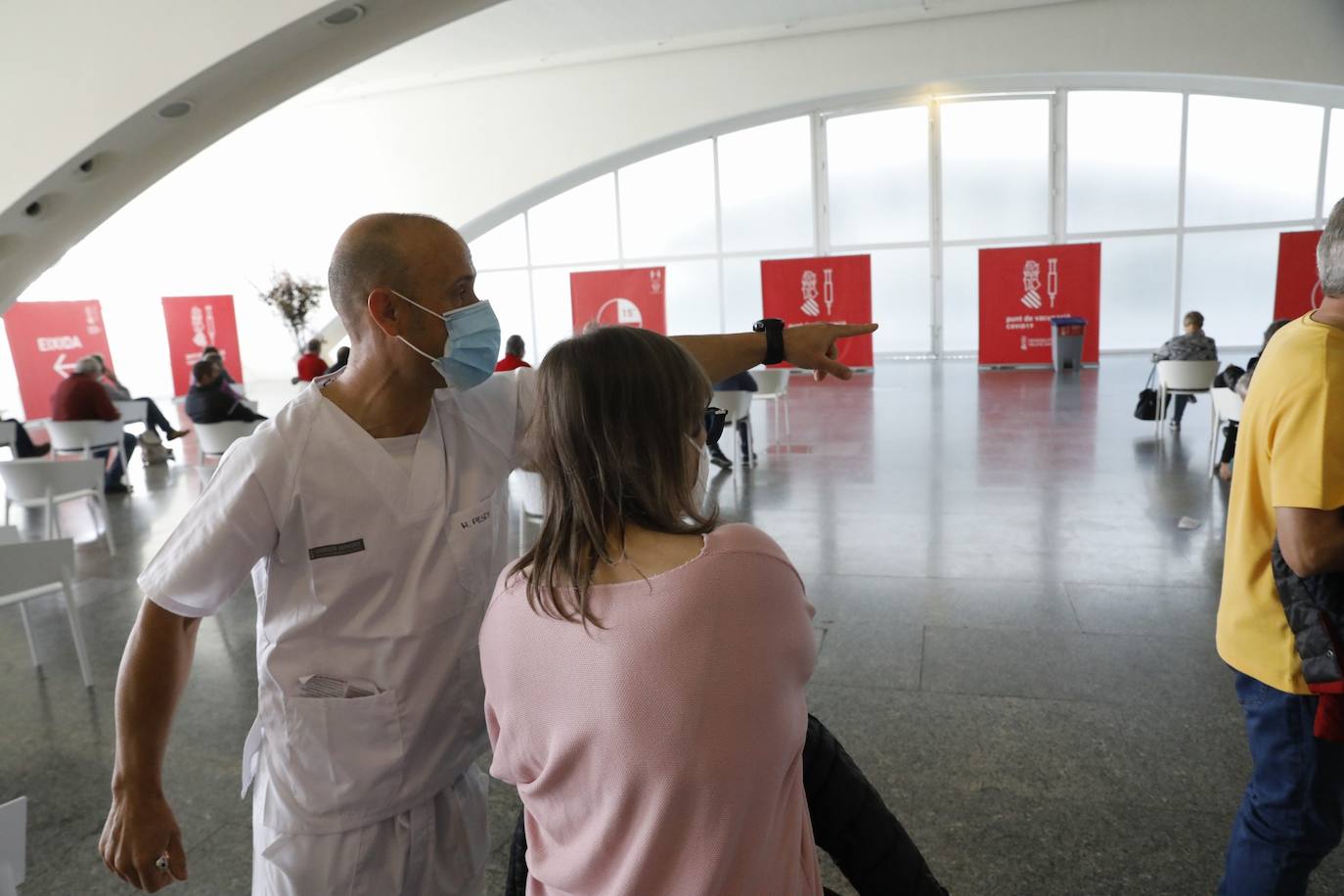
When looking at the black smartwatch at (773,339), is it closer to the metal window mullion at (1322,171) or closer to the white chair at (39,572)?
the white chair at (39,572)

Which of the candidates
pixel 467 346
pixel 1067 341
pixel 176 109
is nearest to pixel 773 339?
pixel 467 346

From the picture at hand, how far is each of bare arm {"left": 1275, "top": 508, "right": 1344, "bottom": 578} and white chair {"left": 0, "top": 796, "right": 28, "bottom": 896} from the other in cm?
196

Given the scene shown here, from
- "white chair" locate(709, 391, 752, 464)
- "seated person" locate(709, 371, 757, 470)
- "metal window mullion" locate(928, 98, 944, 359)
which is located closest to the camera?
"white chair" locate(709, 391, 752, 464)

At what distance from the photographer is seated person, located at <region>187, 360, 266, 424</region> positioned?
775cm

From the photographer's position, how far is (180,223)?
17.3 meters

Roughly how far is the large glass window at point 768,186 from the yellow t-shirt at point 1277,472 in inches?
610

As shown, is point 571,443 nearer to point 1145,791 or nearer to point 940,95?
point 1145,791

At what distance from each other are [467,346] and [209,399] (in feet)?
24.4

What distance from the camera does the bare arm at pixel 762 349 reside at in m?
1.71

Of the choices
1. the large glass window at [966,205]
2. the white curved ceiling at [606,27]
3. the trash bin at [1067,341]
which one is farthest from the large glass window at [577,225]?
the trash bin at [1067,341]

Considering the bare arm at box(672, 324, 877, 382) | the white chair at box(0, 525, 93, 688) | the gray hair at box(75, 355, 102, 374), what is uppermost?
the bare arm at box(672, 324, 877, 382)

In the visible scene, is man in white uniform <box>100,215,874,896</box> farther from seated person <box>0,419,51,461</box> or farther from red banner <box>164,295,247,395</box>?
red banner <box>164,295,247,395</box>

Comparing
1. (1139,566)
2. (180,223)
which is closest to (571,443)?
(1139,566)

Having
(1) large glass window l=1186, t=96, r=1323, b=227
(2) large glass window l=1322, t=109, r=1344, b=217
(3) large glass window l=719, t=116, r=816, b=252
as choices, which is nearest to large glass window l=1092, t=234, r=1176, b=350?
(1) large glass window l=1186, t=96, r=1323, b=227
